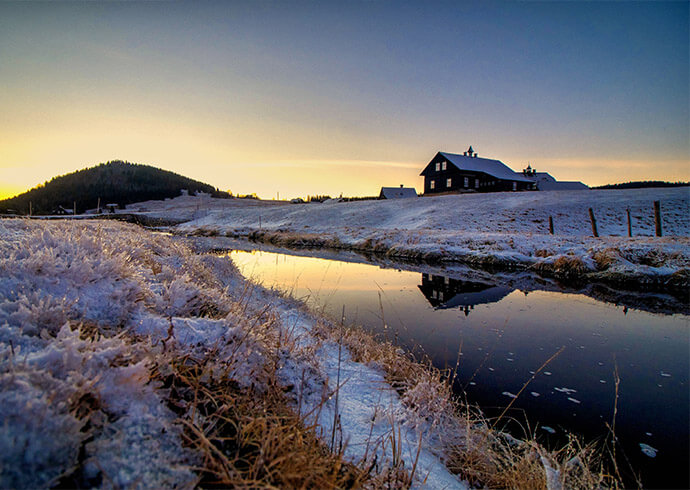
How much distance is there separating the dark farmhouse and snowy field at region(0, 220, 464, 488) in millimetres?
54558

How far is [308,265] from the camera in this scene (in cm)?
1719

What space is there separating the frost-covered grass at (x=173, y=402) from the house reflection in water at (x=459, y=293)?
18.5 ft

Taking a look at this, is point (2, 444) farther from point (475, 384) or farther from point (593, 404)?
point (593, 404)

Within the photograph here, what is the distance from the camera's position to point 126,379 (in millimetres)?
2010

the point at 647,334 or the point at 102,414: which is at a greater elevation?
the point at 102,414

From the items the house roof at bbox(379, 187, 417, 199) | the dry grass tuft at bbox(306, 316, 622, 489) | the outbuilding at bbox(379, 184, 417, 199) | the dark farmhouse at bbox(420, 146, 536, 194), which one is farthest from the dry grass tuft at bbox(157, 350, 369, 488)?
the house roof at bbox(379, 187, 417, 199)

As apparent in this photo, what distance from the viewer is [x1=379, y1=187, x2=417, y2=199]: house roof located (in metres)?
81.7

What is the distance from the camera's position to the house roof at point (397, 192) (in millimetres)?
81688

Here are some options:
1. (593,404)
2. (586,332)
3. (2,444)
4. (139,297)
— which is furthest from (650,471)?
(139,297)

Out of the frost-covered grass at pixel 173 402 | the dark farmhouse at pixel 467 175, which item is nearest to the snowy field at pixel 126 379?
the frost-covered grass at pixel 173 402

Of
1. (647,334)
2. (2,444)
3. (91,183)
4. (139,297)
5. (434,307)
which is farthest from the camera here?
(91,183)

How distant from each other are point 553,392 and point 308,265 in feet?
44.0

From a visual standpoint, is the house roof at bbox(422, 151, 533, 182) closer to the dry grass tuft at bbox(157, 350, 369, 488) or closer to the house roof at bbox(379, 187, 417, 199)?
Result: the house roof at bbox(379, 187, 417, 199)

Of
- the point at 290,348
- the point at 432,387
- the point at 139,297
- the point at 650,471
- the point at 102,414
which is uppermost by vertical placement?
the point at 139,297
